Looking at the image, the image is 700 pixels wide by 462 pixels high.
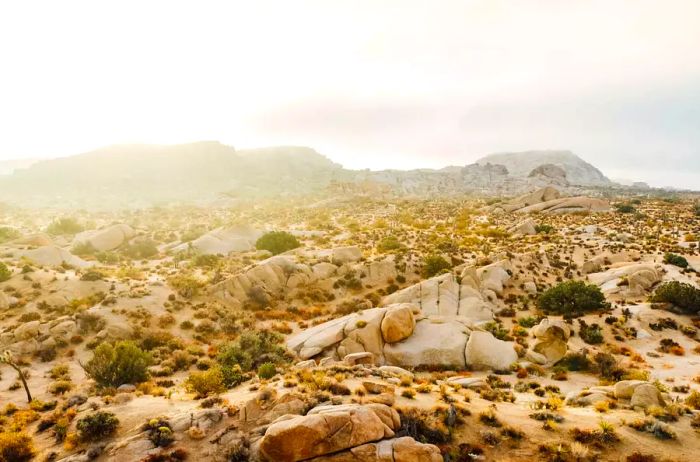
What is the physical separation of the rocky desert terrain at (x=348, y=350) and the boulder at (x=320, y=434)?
49 mm

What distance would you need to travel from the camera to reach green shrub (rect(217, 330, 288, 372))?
1994 centimetres

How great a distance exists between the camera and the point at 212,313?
2684cm

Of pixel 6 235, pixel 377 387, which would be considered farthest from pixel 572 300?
pixel 6 235

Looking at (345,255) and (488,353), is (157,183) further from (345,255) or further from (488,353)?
(488,353)

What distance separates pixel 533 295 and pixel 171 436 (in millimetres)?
29408

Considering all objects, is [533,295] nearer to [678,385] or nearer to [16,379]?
[678,385]

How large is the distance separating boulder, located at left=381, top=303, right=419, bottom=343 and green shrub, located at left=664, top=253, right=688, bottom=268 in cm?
2957

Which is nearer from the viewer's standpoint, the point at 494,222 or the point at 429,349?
the point at 429,349

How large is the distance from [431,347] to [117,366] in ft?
52.2

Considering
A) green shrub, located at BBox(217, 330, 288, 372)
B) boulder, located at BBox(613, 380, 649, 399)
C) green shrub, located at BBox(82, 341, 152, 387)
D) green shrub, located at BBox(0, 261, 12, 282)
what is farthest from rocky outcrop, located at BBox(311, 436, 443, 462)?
green shrub, located at BBox(0, 261, 12, 282)

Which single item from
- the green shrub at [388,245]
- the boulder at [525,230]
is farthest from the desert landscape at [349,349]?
the boulder at [525,230]

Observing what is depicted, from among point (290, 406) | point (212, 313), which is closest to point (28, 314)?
point (212, 313)

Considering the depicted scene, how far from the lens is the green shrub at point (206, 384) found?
15.5 meters

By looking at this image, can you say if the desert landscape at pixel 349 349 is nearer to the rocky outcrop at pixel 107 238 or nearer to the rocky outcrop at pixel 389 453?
the rocky outcrop at pixel 389 453
